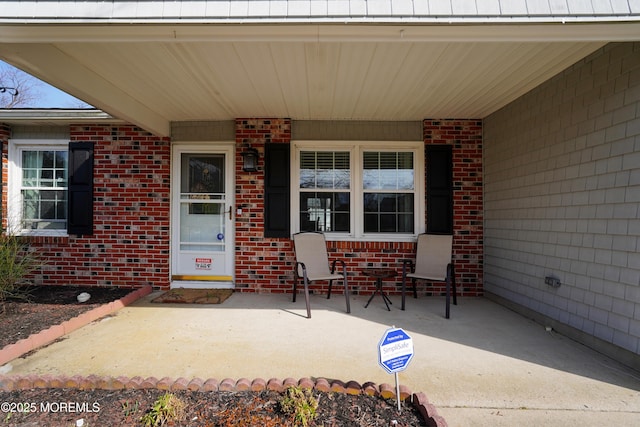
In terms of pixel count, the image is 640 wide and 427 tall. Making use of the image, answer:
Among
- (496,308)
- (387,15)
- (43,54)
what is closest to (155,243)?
(43,54)

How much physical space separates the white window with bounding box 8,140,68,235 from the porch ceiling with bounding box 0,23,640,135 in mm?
1858

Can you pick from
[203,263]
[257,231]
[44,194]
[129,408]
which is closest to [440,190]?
[257,231]

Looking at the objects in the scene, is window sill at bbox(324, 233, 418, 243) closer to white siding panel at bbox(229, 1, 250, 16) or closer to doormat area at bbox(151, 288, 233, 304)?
doormat area at bbox(151, 288, 233, 304)

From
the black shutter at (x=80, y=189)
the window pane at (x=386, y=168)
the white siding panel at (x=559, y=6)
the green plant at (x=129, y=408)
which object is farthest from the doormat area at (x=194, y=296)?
the white siding panel at (x=559, y=6)

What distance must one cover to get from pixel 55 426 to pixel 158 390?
0.50 metres

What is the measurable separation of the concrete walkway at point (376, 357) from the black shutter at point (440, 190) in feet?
4.17

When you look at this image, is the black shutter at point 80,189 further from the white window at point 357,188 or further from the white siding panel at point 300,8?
the white siding panel at point 300,8

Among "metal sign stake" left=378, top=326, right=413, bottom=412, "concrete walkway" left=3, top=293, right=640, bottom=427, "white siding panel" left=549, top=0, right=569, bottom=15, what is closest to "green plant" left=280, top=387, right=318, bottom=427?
"concrete walkway" left=3, top=293, right=640, bottom=427

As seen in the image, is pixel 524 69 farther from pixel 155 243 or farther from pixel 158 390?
pixel 155 243

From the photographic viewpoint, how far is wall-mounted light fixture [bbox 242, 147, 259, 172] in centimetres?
448

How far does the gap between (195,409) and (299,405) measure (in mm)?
607

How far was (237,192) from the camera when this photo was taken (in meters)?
4.61

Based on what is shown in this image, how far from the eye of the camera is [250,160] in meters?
4.47

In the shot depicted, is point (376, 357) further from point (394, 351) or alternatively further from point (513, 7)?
point (513, 7)
